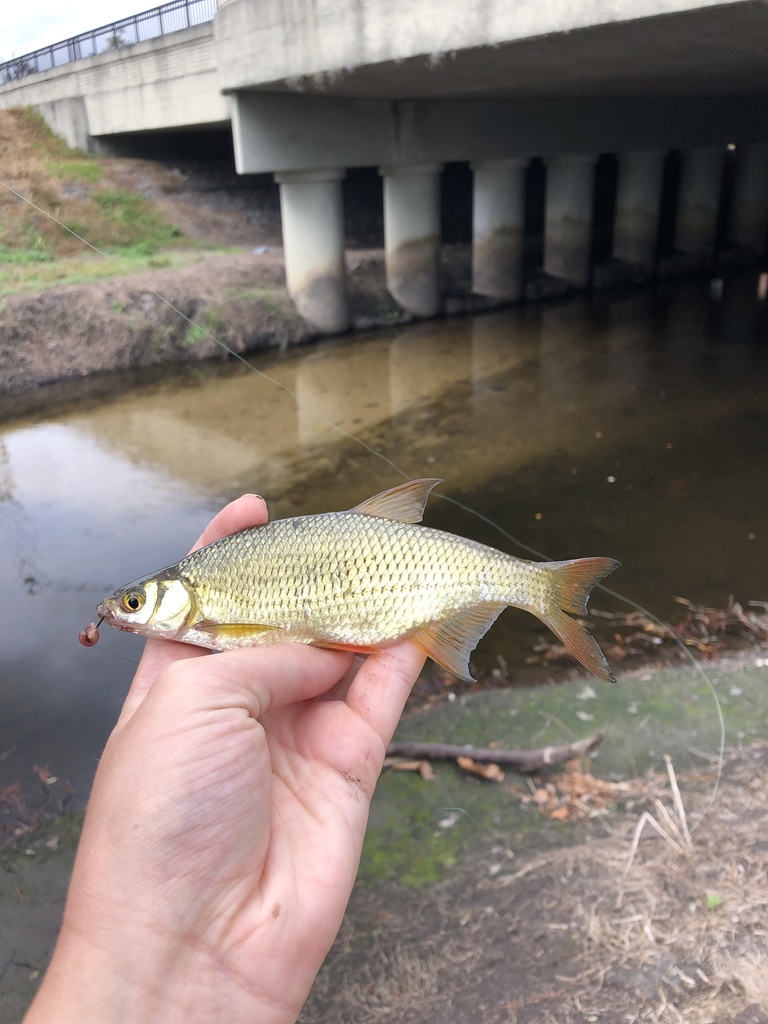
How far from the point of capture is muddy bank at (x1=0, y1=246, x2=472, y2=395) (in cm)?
1324

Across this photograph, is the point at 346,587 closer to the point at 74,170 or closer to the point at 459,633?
the point at 459,633

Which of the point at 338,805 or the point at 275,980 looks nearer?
the point at 275,980

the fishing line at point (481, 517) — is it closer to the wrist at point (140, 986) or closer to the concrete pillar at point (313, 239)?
the concrete pillar at point (313, 239)

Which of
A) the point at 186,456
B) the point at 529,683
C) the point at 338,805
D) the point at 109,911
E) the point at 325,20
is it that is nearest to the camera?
the point at 109,911

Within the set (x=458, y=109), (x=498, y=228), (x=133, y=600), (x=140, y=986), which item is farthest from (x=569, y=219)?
(x=140, y=986)

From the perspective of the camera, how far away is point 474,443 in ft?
34.1

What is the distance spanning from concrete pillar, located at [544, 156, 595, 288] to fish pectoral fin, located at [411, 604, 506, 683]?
64.4 ft

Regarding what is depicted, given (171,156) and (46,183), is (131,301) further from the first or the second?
(171,156)

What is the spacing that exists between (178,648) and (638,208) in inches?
911

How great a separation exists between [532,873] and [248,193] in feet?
74.5

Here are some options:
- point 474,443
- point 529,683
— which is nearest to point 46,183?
point 474,443

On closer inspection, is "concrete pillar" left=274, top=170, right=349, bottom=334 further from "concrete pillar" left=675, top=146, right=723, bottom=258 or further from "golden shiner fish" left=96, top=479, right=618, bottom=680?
"golden shiner fish" left=96, top=479, right=618, bottom=680

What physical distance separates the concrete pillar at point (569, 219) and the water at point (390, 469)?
5051 mm

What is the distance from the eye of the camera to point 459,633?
2.68 meters
